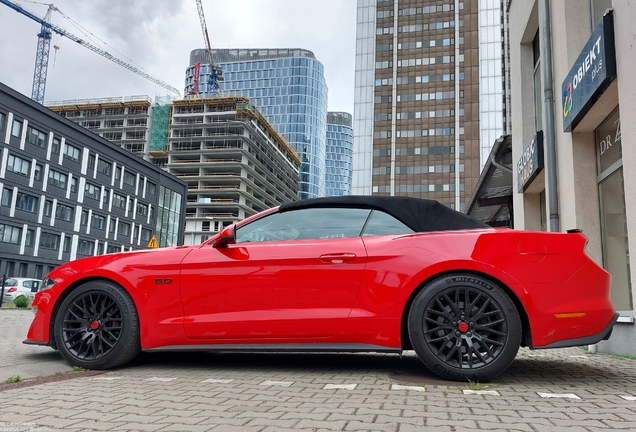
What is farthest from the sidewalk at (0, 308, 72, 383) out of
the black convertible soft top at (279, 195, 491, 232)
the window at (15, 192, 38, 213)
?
the window at (15, 192, 38, 213)

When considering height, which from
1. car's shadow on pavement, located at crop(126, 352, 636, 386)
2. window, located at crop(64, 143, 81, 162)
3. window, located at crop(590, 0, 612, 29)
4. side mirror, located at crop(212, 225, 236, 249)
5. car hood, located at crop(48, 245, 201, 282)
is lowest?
car's shadow on pavement, located at crop(126, 352, 636, 386)

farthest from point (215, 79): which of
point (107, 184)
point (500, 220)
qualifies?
point (500, 220)

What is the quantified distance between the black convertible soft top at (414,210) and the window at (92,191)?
5578 cm

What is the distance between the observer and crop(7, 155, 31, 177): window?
44.0m

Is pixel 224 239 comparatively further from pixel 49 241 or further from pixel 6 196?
pixel 49 241

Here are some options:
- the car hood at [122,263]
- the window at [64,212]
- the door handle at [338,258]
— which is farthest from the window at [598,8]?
the window at [64,212]

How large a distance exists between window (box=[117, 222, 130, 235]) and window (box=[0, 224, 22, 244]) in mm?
15469

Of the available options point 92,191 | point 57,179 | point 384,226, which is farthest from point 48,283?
point 92,191

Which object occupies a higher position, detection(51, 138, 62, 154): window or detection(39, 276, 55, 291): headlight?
detection(51, 138, 62, 154): window

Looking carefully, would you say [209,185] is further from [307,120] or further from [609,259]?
[609,259]

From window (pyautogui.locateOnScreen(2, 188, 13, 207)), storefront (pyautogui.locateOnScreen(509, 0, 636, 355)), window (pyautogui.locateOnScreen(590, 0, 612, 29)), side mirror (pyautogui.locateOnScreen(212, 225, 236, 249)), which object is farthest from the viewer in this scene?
window (pyautogui.locateOnScreen(2, 188, 13, 207))

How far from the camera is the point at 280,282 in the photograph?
400cm

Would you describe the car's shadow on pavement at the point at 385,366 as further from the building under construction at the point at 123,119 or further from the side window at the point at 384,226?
the building under construction at the point at 123,119

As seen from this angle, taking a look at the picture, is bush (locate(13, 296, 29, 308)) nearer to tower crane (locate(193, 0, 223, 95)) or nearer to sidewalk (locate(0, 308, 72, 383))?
sidewalk (locate(0, 308, 72, 383))
